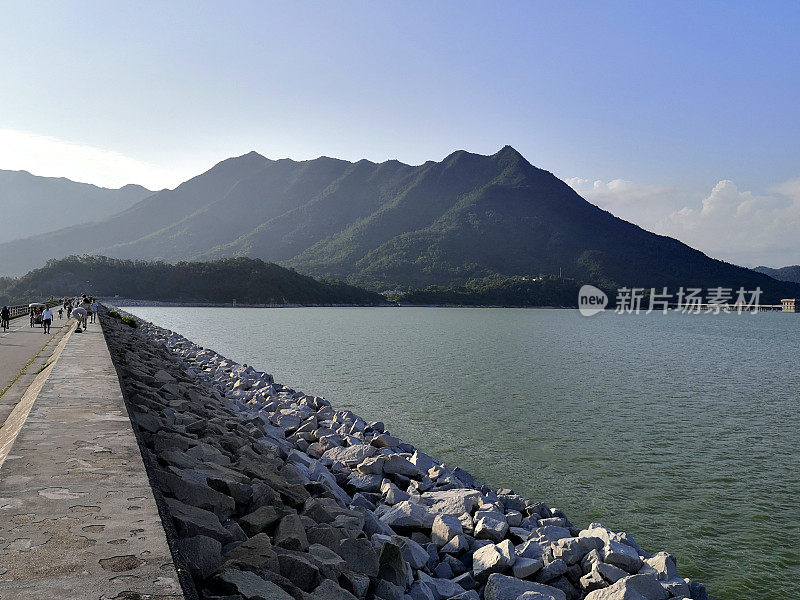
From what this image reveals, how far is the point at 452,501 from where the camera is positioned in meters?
7.30

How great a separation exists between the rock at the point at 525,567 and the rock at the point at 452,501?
5.02 ft

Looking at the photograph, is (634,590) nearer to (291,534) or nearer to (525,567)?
(525,567)

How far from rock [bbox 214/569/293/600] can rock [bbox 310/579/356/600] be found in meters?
0.42

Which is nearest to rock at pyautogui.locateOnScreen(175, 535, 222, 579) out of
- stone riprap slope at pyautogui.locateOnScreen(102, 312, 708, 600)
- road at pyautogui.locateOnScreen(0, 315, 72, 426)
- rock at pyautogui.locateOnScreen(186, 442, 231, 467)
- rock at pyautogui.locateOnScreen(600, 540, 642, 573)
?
stone riprap slope at pyautogui.locateOnScreen(102, 312, 708, 600)

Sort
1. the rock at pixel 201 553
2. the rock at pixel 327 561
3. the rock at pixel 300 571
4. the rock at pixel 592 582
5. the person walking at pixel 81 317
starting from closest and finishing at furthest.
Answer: the rock at pixel 201 553
the rock at pixel 300 571
the rock at pixel 327 561
the rock at pixel 592 582
the person walking at pixel 81 317

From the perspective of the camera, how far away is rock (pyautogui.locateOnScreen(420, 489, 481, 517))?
706cm

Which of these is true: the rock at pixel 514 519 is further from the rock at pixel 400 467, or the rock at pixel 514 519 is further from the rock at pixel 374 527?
the rock at pixel 400 467

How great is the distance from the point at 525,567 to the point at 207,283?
518 feet

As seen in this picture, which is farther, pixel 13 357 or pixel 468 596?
pixel 13 357

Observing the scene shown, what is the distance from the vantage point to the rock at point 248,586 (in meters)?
3.20

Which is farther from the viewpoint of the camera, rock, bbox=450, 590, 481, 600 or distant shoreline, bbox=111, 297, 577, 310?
distant shoreline, bbox=111, 297, 577, 310

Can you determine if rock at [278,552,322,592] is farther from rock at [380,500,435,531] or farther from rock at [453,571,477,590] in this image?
rock at [380,500,435,531]

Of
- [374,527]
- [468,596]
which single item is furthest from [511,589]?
[374,527]

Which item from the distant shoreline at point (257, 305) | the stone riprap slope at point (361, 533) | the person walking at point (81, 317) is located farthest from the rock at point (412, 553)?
the distant shoreline at point (257, 305)
